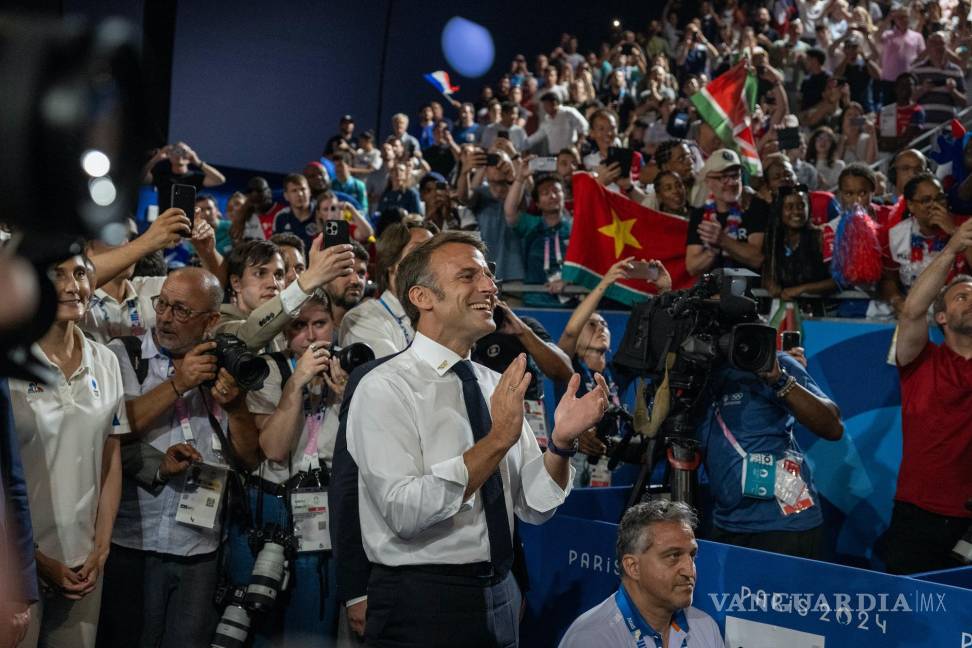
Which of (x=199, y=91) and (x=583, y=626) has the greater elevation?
(x=199, y=91)

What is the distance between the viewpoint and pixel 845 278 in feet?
20.1

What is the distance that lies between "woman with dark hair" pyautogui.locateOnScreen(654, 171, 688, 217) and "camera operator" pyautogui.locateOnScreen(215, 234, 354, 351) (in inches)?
133

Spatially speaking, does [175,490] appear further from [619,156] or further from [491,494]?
[619,156]

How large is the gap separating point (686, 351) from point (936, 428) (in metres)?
1.36

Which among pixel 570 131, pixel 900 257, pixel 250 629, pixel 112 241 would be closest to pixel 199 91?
pixel 570 131

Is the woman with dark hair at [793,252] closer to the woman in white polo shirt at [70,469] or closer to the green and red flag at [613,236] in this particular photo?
the green and red flag at [613,236]

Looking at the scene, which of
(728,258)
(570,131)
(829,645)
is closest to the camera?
(829,645)

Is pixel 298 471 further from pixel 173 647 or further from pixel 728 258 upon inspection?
pixel 728 258

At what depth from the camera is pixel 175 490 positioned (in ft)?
13.5

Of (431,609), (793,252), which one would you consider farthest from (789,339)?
(431,609)

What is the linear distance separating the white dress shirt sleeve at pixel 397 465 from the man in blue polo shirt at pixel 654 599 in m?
1.01

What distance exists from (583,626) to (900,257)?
10.9 ft

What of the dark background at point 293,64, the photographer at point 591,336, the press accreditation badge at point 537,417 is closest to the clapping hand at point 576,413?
the press accreditation badge at point 537,417

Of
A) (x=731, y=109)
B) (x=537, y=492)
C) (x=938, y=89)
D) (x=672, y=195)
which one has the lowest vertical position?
(x=537, y=492)
